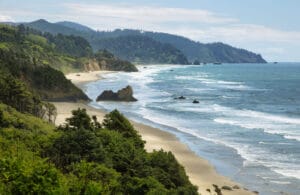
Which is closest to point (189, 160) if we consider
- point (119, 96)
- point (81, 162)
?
point (81, 162)

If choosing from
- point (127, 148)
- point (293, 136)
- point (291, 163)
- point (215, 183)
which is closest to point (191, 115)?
point (293, 136)

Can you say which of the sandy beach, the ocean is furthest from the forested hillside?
the ocean

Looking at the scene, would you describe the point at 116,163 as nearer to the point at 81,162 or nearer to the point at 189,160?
the point at 81,162

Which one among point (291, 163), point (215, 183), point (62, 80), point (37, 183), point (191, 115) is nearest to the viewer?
point (37, 183)

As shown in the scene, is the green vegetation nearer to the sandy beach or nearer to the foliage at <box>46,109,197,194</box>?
the foliage at <box>46,109,197,194</box>

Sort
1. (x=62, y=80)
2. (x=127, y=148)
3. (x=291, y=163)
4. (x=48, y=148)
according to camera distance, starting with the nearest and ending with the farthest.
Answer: (x=48, y=148), (x=127, y=148), (x=291, y=163), (x=62, y=80)

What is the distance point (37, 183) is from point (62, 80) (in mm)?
69107

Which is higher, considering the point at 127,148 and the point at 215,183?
the point at 127,148

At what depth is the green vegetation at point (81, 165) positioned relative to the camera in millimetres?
20562

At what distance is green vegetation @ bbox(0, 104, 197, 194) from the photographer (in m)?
20.6

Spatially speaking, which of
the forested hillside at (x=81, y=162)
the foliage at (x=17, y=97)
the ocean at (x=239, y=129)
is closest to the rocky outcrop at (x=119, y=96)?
the ocean at (x=239, y=129)

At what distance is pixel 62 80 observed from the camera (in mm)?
88250

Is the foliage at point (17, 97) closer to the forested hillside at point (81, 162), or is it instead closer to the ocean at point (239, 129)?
the forested hillside at point (81, 162)

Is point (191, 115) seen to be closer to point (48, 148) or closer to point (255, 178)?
point (255, 178)
